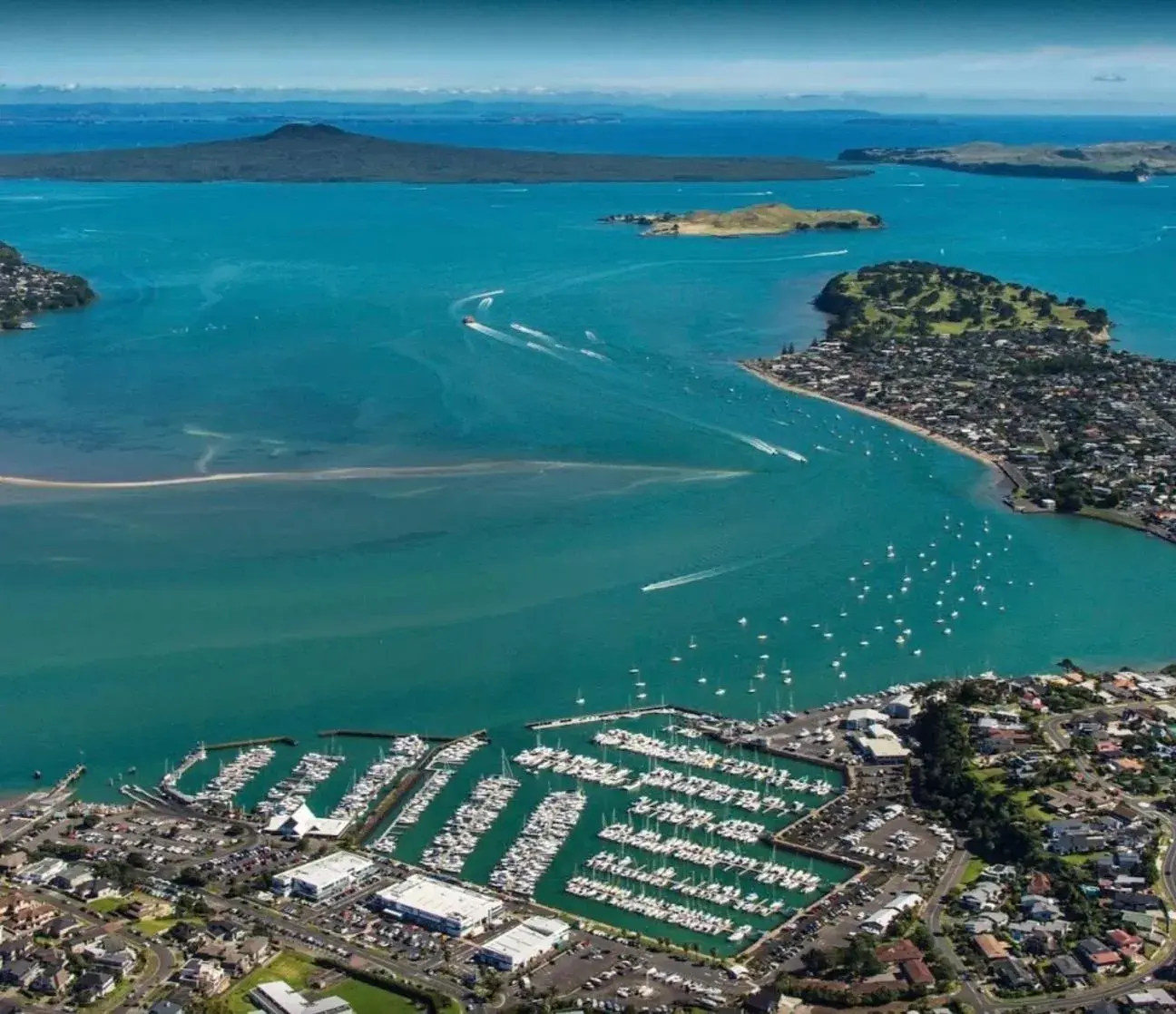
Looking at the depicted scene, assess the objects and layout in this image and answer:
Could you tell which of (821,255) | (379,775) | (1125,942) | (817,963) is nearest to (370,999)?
(817,963)

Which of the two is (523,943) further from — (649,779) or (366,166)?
(366,166)

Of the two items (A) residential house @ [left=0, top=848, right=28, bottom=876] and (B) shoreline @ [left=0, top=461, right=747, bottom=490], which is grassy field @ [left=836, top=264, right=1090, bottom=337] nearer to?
(B) shoreline @ [left=0, top=461, right=747, bottom=490]

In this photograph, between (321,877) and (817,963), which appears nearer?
(817,963)

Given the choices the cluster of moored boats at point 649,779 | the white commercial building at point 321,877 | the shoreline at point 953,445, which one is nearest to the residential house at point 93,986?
the white commercial building at point 321,877

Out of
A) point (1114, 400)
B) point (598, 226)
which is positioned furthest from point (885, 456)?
point (598, 226)

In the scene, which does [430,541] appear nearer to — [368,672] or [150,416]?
[368,672]

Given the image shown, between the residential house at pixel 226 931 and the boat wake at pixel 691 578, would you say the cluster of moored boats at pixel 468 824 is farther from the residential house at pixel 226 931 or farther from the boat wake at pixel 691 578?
the boat wake at pixel 691 578
